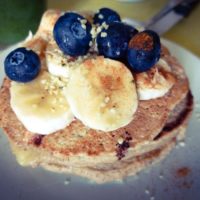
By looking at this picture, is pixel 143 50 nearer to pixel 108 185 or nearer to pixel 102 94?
pixel 102 94

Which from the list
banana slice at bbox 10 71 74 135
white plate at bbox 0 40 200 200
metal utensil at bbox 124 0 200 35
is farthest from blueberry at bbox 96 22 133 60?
metal utensil at bbox 124 0 200 35

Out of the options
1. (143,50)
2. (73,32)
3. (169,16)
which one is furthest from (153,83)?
(169,16)

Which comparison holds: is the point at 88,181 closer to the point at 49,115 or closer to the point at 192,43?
the point at 49,115

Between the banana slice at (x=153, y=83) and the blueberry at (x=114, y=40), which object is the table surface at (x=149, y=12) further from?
the blueberry at (x=114, y=40)

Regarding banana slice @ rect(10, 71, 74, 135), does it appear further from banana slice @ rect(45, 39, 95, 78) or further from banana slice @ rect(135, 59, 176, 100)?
banana slice @ rect(135, 59, 176, 100)

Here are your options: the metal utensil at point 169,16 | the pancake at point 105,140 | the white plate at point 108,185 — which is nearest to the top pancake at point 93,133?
the pancake at point 105,140

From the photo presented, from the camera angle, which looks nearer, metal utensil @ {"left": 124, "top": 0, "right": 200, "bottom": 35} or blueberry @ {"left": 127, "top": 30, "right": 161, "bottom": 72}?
blueberry @ {"left": 127, "top": 30, "right": 161, "bottom": 72}
